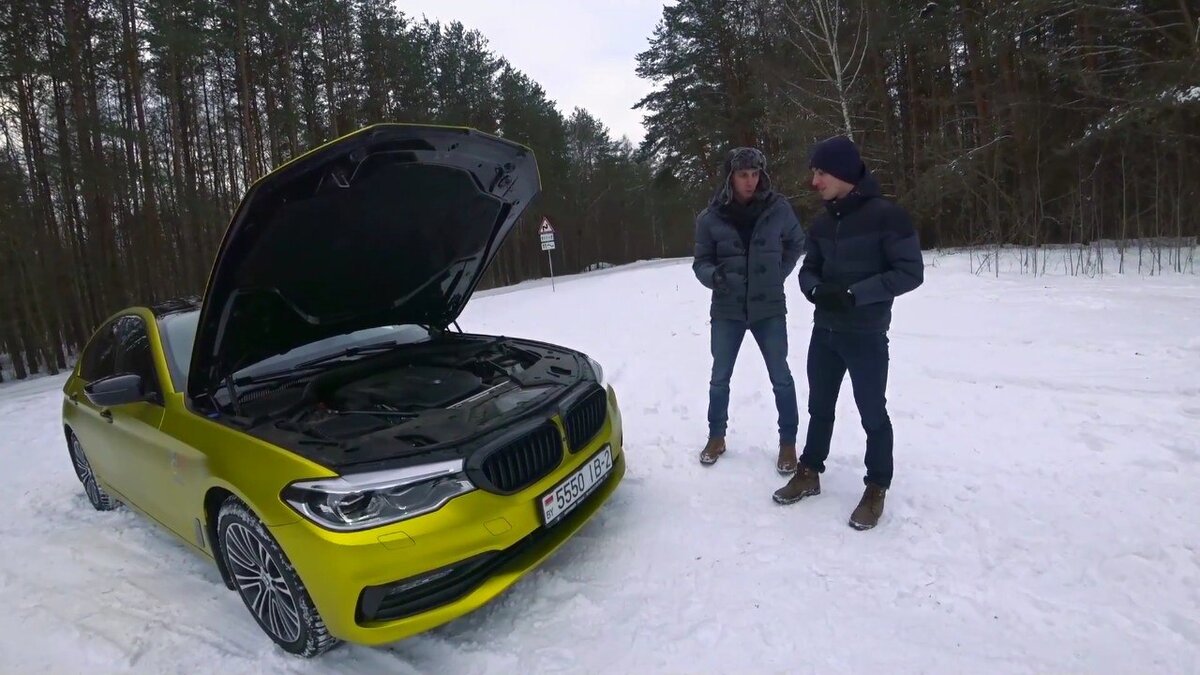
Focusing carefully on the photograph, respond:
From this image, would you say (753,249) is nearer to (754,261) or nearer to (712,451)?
(754,261)

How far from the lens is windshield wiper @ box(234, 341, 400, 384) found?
2.97 m

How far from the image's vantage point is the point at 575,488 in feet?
8.62

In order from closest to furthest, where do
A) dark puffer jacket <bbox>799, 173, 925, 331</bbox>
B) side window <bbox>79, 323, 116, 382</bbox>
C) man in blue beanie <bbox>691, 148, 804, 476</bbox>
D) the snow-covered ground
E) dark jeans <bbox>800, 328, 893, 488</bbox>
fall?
the snow-covered ground → dark puffer jacket <bbox>799, 173, 925, 331</bbox> → dark jeans <bbox>800, 328, 893, 488</bbox> → man in blue beanie <bbox>691, 148, 804, 476</bbox> → side window <bbox>79, 323, 116, 382</bbox>


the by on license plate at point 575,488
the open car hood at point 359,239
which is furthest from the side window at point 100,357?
the by on license plate at point 575,488

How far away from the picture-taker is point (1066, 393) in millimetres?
4281

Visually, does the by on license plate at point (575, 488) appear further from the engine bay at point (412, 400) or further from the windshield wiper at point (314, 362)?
the windshield wiper at point (314, 362)

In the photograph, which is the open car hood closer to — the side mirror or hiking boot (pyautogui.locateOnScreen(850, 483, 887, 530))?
the side mirror

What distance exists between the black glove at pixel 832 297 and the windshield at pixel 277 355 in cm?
240

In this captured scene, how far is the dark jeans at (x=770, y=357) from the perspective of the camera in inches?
136

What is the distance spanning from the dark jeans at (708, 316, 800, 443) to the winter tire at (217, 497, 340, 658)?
2.48m

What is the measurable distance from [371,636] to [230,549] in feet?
2.97

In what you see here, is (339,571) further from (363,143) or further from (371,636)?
(363,143)

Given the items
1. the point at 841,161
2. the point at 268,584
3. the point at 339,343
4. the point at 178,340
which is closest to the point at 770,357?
the point at 841,161

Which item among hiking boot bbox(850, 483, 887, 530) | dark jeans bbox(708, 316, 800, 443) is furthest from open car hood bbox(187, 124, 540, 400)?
hiking boot bbox(850, 483, 887, 530)
